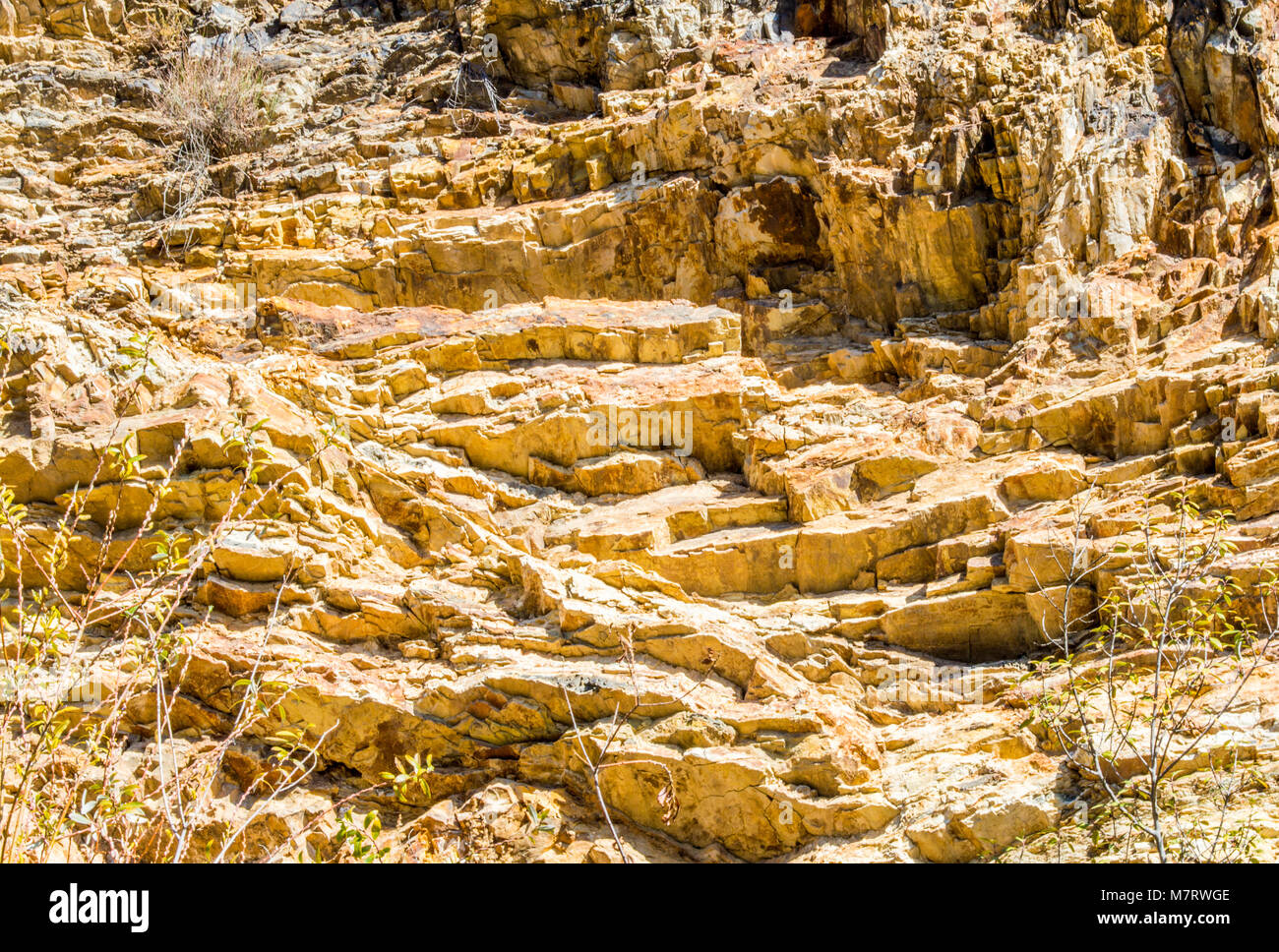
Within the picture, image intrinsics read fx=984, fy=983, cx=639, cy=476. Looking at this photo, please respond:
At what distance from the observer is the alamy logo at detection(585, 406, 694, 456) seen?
14.5 meters

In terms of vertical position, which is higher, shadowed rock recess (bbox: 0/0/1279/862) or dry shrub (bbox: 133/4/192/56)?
dry shrub (bbox: 133/4/192/56)

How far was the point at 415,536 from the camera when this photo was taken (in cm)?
A: 1273

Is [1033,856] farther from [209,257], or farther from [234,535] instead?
[209,257]

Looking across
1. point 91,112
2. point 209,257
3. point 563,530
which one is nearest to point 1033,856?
point 563,530

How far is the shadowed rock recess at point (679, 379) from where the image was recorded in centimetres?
1023

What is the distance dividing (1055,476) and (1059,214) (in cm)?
531

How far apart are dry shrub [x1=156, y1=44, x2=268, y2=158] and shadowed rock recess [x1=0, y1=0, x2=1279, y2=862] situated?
590 millimetres
